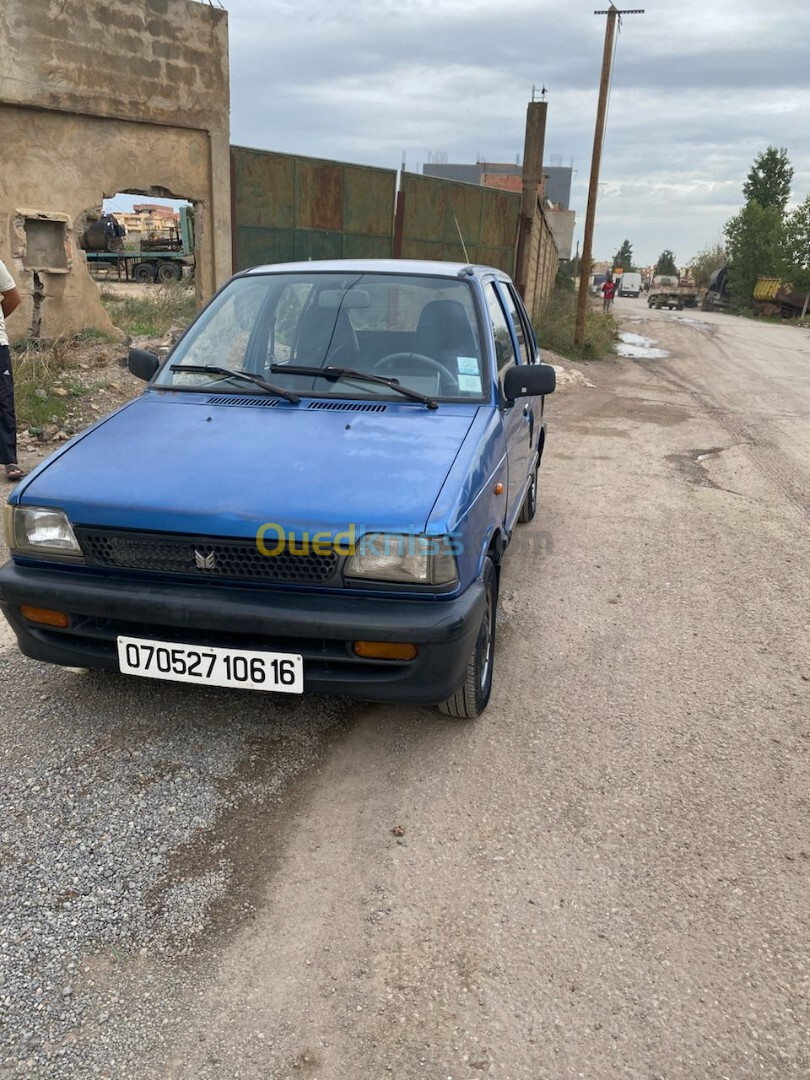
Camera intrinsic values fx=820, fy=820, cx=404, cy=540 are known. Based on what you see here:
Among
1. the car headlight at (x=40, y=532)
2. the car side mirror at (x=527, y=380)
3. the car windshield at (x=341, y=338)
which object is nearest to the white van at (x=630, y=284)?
the car windshield at (x=341, y=338)

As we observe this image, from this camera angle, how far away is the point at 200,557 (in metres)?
2.79

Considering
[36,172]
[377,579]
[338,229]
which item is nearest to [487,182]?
[338,229]

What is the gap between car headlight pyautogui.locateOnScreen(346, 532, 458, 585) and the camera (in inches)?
105

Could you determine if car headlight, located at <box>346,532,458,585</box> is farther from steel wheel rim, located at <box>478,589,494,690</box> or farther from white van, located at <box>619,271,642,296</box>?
white van, located at <box>619,271,642,296</box>

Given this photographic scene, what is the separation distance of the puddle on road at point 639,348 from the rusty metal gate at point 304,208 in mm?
8438

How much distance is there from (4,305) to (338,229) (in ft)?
24.6

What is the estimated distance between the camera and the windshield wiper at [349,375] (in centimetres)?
354

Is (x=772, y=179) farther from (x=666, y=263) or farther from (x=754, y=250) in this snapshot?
(x=666, y=263)

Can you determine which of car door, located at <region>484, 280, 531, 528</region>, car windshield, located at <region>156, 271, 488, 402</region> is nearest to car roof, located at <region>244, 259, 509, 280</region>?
car windshield, located at <region>156, 271, 488, 402</region>

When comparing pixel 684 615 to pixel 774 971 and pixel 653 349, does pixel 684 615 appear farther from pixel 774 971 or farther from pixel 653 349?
pixel 653 349

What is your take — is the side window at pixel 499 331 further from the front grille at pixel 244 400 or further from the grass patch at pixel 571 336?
the grass patch at pixel 571 336

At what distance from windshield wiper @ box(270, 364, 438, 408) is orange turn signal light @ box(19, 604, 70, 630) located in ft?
4.80

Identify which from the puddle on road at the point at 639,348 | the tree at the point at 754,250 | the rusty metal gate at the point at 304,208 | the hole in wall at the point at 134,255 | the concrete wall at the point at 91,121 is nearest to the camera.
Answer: the concrete wall at the point at 91,121

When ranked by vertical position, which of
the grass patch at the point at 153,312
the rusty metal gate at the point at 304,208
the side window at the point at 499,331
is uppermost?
the rusty metal gate at the point at 304,208
